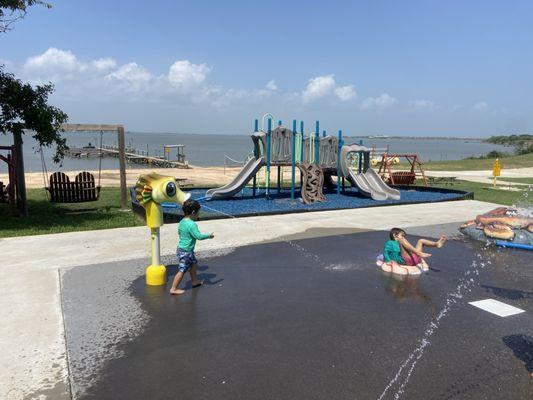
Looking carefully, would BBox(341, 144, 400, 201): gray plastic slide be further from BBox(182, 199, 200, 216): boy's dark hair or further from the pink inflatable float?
BBox(182, 199, 200, 216): boy's dark hair

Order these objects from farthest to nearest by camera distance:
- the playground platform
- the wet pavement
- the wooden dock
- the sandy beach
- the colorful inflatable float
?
the wooden dock
the sandy beach
the playground platform
the colorful inflatable float
the wet pavement

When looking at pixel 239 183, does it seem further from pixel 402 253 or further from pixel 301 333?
pixel 301 333

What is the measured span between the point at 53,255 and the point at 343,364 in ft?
19.3

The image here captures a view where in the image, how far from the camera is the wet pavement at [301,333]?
375 cm

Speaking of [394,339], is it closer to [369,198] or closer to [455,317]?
[455,317]

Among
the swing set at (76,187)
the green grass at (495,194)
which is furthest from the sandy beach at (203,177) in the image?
the swing set at (76,187)

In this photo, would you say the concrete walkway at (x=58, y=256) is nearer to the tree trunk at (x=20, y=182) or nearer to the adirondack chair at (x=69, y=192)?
the tree trunk at (x=20, y=182)

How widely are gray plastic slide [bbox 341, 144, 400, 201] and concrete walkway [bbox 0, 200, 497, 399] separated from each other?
6.25ft

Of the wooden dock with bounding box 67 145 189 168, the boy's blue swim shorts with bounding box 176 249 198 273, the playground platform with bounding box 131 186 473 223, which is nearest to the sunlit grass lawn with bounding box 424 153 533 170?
the playground platform with bounding box 131 186 473 223

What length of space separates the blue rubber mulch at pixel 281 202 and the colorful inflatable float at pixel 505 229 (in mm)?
4628

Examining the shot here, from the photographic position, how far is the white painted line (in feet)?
17.9

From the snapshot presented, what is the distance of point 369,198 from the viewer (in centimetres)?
1653

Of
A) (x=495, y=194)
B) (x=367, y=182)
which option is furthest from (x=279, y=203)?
(x=495, y=194)

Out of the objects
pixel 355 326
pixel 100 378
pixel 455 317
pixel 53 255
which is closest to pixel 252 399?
pixel 100 378
